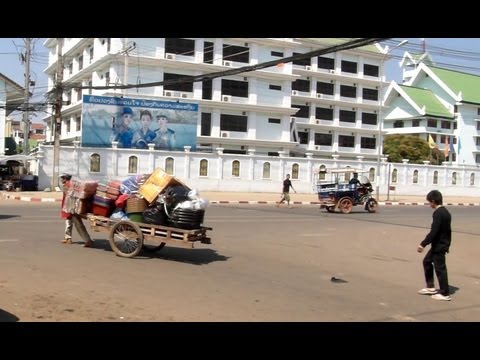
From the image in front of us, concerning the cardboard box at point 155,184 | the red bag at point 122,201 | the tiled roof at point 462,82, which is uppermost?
the tiled roof at point 462,82

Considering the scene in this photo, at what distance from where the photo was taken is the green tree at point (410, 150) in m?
62.8

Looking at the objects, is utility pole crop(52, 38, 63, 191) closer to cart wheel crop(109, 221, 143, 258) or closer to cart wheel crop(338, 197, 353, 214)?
cart wheel crop(338, 197, 353, 214)

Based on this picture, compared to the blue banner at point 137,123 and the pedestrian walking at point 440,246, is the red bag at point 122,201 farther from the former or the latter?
the blue banner at point 137,123

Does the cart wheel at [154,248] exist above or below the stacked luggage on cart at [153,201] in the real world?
below

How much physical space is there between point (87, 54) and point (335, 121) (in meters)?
28.3

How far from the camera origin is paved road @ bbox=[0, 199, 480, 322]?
20.6 ft

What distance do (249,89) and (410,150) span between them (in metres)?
23.0

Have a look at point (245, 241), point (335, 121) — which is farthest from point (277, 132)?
point (245, 241)

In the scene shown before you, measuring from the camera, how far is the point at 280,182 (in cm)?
3797

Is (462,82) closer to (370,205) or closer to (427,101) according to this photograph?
(427,101)

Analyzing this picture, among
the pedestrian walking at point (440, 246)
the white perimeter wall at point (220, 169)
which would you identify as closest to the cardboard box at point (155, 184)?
the pedestrian walking at point (440, 246)

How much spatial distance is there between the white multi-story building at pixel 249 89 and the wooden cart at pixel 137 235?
3205cm

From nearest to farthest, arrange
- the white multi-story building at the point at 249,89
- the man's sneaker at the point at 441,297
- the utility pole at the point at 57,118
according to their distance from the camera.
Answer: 1. the man's sneaker at the point at 441,297
2. the utility pole at the point at 57,118
3. the white multi-story building at the point at 249,89
